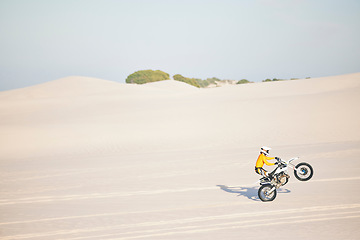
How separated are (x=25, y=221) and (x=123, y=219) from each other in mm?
2125

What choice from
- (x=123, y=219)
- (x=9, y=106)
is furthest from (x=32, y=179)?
(x=9, y=106)

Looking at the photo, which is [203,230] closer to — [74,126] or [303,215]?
[303,215]

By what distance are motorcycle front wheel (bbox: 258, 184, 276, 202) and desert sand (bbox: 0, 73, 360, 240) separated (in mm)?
144

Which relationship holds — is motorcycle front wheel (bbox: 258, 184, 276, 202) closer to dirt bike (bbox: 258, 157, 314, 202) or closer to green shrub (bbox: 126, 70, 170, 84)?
dirt bike (bbox: 258, 157, 314, 202)

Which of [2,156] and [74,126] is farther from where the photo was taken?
[74,126]

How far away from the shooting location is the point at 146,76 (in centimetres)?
10069

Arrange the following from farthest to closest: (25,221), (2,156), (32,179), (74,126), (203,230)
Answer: (74,126) < (2,156) < (32,179) < (25,221) < (203,230)

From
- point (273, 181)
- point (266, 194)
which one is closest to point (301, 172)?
point (273, 181)

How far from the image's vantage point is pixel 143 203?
9336mm

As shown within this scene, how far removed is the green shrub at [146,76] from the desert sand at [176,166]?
66029mm

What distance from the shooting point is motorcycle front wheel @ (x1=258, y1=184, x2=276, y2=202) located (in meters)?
8.71

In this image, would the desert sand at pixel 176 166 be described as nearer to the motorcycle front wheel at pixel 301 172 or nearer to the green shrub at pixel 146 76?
the motorcycle front wheel at pixel 301 172

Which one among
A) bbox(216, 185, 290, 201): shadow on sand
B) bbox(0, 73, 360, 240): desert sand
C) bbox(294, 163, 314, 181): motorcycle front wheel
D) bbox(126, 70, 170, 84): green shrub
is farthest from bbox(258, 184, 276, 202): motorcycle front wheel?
bbox(126, 70, 170, 84): green shrub

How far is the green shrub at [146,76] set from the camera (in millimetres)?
99625
